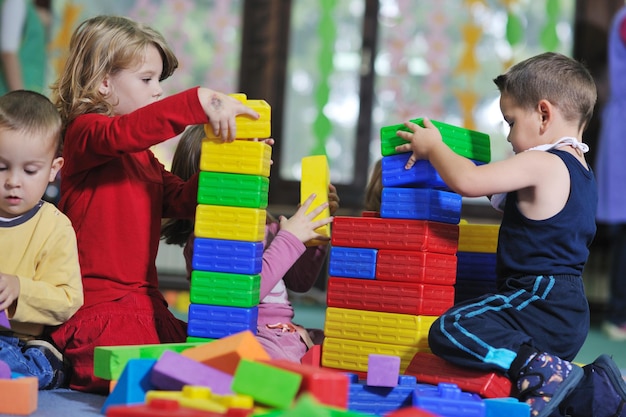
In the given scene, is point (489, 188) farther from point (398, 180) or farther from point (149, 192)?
point (149, 192)

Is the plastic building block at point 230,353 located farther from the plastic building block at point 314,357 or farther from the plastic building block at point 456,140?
the plastic building block at point 456,140

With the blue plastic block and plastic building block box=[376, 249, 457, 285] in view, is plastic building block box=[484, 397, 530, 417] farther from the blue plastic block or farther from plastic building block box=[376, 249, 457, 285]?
the blue plastic block

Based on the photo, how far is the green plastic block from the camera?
1.58 metres

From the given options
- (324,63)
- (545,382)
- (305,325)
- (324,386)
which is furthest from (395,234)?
(324,63)

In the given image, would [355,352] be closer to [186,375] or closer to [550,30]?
[186,375]

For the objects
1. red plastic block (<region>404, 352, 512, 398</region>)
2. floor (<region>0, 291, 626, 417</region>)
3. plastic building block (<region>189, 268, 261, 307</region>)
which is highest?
plastic building block (<region>189, 268, 261, 307</region>)

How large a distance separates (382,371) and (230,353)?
0.86 feet

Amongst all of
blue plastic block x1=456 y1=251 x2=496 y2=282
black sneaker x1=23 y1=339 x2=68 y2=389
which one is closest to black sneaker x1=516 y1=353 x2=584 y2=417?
blue plastic block x1=456 y1=251 x2=496 y2=282

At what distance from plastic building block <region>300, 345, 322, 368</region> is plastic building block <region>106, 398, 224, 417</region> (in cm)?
54

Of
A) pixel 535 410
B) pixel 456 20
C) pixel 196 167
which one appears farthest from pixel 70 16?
pixel 535 410

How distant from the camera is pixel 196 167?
80.0 inches

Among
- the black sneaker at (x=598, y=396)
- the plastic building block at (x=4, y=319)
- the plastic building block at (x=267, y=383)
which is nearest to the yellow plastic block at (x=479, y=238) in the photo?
the black sneaker at (x=598, y=396)

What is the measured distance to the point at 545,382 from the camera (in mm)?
1425

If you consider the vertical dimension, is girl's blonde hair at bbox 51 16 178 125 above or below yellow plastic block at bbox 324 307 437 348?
above
